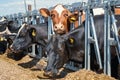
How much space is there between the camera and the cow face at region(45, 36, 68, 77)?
928 centimetres

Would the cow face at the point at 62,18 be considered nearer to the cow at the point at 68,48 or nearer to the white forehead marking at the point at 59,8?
the white forehead marking at the point at 59,8

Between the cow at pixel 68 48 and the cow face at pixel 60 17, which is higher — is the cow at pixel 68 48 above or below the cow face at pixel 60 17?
below

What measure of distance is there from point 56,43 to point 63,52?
0.31 meters

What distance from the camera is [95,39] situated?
902 cm

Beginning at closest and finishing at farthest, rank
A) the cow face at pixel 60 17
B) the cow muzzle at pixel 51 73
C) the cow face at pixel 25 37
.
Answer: the cow muzzle at pixel 51 73
the cow face at pixel 60 17
the cow face at pixel 25 37

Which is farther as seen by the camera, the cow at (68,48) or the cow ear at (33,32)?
the cow ear at (33,32)

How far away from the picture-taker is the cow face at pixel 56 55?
9278 mm

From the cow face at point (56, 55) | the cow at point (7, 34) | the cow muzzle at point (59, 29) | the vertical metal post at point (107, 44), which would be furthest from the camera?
the cow at point (7, 34)

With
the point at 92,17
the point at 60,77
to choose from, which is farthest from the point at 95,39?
the point at 60,77

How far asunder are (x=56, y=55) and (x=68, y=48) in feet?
1.66

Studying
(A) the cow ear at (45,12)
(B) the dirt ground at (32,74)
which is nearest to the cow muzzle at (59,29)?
(B) the dirt ground at (32,74)

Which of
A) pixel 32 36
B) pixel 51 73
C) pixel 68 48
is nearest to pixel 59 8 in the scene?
pixel 32 36

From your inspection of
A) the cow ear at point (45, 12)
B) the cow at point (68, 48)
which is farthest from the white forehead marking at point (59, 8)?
the cow at point (68, 48)

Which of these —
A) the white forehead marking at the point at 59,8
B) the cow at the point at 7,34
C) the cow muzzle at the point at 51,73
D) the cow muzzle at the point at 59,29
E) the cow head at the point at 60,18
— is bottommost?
the cow at the point at 7,34
